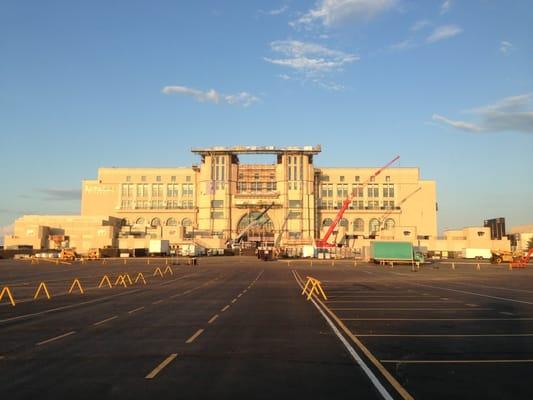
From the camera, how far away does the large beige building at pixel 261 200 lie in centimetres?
17175

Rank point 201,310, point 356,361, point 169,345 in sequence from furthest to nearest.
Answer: point 201,310 < point 169,345 < point 356,361

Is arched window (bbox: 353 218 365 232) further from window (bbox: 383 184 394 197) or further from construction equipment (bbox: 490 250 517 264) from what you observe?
construction equipment (bbox: 490 250 517 264)

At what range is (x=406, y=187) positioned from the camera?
17838 cm

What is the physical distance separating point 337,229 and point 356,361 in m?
158

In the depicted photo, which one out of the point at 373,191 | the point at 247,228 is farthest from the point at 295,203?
the point at 373,191

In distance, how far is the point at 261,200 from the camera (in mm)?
173750

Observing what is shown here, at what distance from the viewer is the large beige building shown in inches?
6762

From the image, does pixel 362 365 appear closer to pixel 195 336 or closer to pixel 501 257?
pixel 195 336

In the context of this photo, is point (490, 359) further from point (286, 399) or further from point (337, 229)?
point (337, 229)

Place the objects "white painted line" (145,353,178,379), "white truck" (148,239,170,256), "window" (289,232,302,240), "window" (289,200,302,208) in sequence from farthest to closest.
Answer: "window" (289,200,302,208) → "window" (289,232,302,240) → "white truck" (148,239,170,256) → "white painted line" (145,353,178,379)

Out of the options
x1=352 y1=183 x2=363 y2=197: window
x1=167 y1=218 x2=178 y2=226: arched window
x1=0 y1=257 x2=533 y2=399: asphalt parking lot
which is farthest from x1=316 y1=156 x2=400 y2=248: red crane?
x1=0 y1=257 x2=533 y2=399: asphalt parking lot

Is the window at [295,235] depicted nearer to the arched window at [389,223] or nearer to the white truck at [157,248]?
the arched window at [389,223]

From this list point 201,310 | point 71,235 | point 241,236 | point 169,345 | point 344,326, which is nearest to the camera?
point 169,345

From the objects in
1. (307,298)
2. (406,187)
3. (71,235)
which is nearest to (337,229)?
(406,187)
